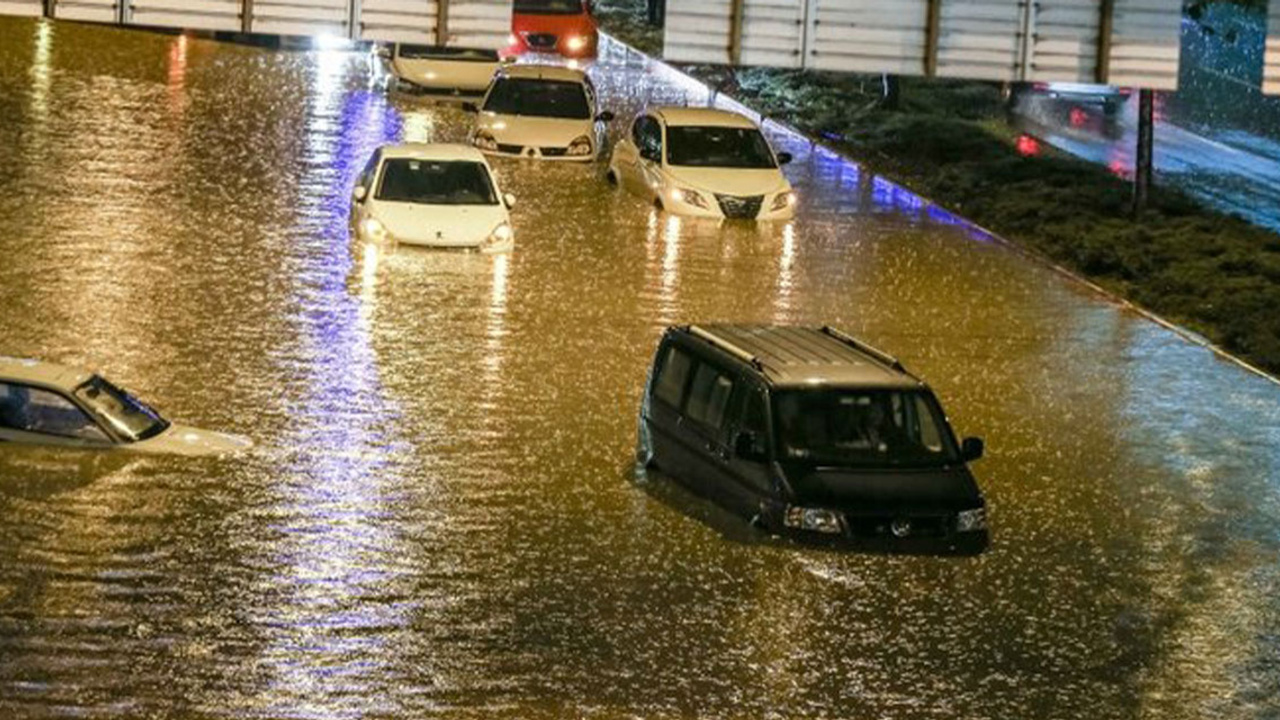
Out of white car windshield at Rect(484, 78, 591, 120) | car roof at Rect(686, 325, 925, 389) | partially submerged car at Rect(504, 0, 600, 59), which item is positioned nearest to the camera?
car roof at Rect(686, 325, 925, 389)

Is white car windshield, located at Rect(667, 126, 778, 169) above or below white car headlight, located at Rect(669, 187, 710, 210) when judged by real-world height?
above

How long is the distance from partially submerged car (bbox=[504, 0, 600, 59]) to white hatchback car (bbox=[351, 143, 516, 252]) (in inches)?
809

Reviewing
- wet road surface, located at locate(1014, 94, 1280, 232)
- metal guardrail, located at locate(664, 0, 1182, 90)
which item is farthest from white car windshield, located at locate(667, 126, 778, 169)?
wet road surface, located at locate(1014, 94, 1280, 232)

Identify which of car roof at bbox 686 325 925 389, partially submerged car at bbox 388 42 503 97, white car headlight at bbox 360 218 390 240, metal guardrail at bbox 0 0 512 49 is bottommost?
car roof at bbox 686 325 925 389

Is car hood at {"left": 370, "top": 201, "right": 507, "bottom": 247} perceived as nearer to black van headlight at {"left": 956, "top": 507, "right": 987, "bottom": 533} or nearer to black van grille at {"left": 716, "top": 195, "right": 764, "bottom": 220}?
black van grille at {"left": 716, "top": 195, "right": 764, "bottom": 220}

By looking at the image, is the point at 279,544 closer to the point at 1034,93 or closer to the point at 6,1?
the point at 6,1

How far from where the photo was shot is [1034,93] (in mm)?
52938

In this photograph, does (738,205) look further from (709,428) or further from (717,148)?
(709,428)

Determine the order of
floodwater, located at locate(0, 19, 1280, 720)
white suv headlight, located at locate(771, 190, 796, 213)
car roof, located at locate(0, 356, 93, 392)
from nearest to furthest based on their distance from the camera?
1. floodwater, located at locate(0, 19, 1280, 720)
2. car roof, located at locate(0, 356, 93, 392)
3. white suv headlight, located at locate(771, 190, 796, 213)

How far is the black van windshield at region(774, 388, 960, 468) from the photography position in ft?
69.4

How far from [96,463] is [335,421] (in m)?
2.94

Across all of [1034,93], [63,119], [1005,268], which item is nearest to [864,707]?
[1005,268]

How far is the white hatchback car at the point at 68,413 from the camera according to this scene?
72.4 ft

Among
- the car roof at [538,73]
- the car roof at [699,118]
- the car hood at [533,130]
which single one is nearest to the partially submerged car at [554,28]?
the car roof at [538,73]
